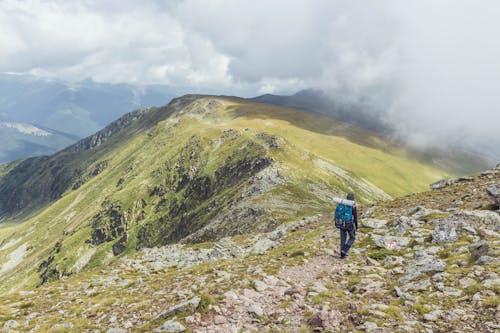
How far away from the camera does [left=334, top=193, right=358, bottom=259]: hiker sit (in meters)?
20.8

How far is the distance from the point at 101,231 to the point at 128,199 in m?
24.5

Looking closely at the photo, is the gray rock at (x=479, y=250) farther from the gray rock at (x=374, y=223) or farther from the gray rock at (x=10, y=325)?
the gray rock at (x=10, y=325)

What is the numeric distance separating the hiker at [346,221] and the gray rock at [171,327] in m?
11.9

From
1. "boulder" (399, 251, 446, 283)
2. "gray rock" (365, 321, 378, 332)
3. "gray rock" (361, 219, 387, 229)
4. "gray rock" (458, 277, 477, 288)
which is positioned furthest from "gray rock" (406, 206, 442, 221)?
"gray rock" (365, 321, 378, 332)

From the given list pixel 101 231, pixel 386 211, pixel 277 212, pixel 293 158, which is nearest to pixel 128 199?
pixel 101 231

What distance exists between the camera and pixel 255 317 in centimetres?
1370

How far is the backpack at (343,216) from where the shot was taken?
21031 millimetres

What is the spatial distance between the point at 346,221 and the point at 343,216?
0.40 meters

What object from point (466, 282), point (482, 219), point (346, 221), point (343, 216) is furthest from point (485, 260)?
point (343, 216)

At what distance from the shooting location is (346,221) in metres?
21.1

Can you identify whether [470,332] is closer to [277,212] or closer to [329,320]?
[329,320]

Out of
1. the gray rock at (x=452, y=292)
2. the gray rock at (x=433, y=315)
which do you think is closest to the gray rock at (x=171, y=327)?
the gray rock at (x=433, y=315)

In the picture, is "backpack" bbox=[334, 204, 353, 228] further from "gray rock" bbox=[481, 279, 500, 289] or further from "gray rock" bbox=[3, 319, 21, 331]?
"gray rock" bbox=[3, 319, 21, 331]

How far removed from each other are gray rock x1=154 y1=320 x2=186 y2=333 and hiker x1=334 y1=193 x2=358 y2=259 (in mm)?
11902
